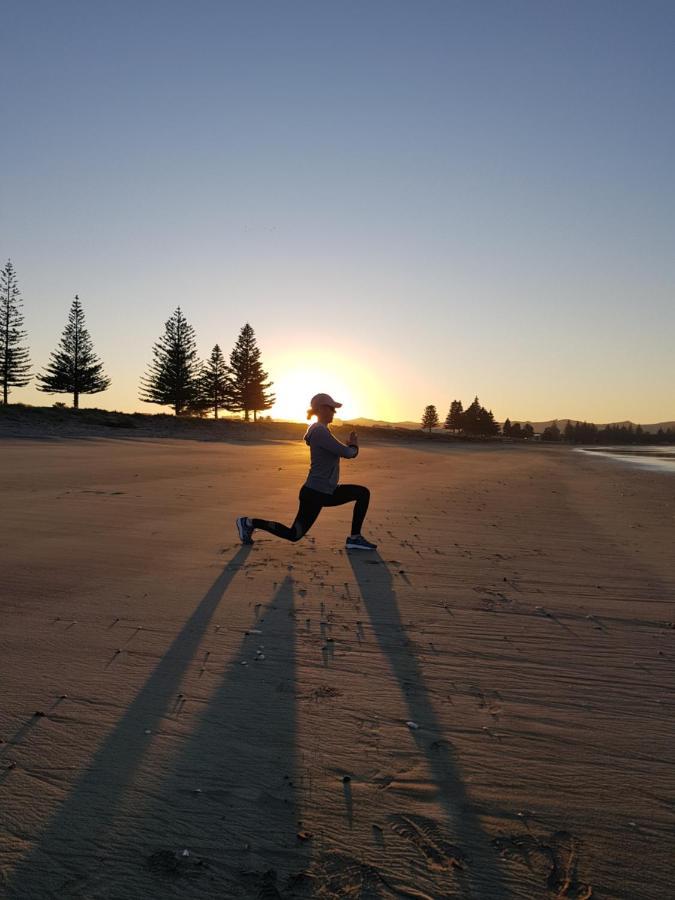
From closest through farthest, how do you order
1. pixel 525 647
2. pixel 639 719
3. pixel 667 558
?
pixel 639 719 < pixel 525 647 < pixel 667 558

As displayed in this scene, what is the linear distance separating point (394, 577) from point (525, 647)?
72.7 inches

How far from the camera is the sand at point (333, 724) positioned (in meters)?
1.97

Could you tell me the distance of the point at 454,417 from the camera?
124812 mm

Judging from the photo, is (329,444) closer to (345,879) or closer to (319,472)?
(319,472)

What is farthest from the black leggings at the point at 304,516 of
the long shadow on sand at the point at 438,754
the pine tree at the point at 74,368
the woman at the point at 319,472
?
the pine tree at the point at 74,368

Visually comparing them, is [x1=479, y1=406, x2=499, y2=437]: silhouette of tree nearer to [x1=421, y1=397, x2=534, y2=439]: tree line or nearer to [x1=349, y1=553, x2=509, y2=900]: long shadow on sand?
[x1=421, y1=397, x2=534, y2=439]: tree line

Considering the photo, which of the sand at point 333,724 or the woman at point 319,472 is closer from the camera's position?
the sand at point 333,724

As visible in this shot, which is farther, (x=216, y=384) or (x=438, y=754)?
(x=216, y=384)

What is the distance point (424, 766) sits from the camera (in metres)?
2.52

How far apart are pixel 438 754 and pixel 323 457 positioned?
4.21m

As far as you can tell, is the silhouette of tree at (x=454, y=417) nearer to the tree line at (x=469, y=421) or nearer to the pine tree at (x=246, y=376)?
the tree line at (x=469, y=421)

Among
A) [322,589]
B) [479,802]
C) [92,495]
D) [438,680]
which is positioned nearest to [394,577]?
[322,589]

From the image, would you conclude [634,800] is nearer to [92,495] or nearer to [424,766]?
[424,766]

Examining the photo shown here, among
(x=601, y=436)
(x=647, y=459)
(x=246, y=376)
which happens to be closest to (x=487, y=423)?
(x=601, y=436)
